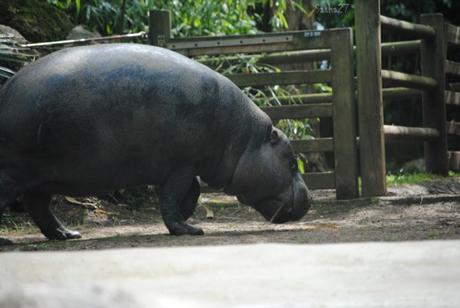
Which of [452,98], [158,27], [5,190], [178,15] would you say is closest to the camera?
[5,190]

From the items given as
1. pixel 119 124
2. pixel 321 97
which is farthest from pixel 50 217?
pixel 321 97

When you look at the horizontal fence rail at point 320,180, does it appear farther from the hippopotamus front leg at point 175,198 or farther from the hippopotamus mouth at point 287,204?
the hippopotamus front leg at point 175,198

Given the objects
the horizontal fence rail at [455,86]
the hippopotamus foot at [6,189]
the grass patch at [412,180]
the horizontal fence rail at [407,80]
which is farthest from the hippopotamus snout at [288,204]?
the horizontal fence rail at [455,86]

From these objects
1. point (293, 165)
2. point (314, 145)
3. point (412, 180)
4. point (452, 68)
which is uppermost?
point (452, 68)

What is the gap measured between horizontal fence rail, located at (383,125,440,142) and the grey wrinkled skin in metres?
2.26

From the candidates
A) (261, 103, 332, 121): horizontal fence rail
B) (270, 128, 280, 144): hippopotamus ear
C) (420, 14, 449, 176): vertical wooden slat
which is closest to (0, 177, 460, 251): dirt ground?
(270, 128, 280, 144): hippopotamus ear

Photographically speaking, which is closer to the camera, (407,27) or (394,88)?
(407,27)

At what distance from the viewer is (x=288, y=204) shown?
587 cm

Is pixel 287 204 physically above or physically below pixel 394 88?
below

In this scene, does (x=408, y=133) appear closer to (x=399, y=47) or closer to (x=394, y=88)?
(x=399, y=47)

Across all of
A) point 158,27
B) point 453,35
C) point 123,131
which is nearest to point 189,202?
point 123,131

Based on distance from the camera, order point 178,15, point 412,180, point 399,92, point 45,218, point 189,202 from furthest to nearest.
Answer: point 178,15
point 399,92
point 412,180
point 189,202
point 45,218

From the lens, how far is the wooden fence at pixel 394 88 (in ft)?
24.1

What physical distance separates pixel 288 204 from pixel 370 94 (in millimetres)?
1849
